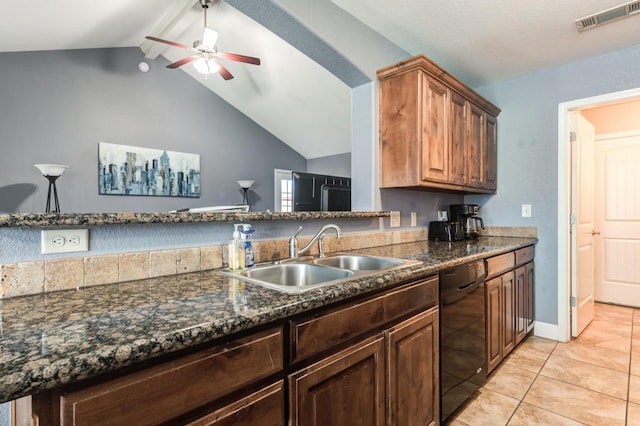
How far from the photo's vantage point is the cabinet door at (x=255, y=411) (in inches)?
29.5

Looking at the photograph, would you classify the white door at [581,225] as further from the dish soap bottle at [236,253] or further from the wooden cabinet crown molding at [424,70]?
the dish soap bottle at [236,253]

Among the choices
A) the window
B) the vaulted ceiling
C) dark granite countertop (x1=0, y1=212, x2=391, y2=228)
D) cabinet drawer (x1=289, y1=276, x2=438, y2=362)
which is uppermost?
the vaulted ceiling

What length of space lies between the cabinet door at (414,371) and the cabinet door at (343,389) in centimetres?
8

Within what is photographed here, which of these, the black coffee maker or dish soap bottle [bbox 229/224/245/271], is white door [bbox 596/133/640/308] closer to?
the black coffee maker

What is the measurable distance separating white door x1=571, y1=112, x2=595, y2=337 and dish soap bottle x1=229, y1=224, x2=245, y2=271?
115 inches

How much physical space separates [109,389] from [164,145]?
4.45 meters

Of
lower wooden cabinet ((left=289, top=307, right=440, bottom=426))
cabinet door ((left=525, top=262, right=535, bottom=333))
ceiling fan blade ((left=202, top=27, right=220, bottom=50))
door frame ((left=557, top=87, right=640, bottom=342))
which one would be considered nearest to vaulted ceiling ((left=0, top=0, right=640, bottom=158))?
ceiling fan blade ((left=202, top=27, right=220, bottom=50))

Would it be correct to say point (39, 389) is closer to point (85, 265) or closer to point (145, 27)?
point (85, 265)

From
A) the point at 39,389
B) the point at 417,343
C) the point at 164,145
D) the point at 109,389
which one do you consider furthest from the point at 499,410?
the point at 164,145

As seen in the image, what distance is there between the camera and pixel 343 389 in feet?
3.51

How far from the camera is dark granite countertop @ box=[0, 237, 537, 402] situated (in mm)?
560

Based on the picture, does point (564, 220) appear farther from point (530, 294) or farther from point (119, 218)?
point (119, 218)

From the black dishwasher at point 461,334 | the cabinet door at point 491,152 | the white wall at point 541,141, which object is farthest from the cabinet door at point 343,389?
the white wall at point 541,141

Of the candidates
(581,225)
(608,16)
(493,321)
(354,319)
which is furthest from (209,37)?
(581,225)
